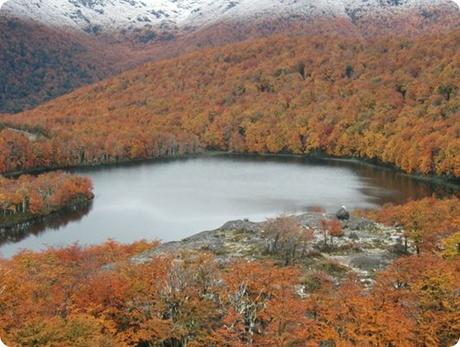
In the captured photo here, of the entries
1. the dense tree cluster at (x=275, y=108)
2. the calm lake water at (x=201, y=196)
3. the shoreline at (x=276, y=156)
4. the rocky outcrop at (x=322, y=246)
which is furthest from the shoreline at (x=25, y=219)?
the dense tree cluster at (x=275, y=108)

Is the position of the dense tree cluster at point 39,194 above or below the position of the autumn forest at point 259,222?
below

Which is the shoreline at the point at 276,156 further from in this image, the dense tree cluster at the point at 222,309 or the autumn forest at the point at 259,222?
the dense tree cluster at the point at 222,309

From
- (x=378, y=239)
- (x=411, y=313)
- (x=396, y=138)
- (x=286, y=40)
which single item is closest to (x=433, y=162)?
(x=396, y=138)

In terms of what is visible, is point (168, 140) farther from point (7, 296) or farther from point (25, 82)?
point (25, 82)

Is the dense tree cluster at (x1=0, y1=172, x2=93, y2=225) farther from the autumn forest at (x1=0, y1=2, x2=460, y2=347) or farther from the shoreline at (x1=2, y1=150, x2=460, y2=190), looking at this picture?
the shoreline at (x1=2, y1=150, x2=460, y2=190)

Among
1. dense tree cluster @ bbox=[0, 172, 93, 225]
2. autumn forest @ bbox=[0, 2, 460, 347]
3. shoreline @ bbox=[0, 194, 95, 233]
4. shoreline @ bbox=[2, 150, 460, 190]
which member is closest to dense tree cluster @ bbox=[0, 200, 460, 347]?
autumn forest @ bbox=[0, 2, 460, 347]

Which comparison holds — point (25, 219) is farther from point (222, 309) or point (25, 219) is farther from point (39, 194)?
point (222, 309)

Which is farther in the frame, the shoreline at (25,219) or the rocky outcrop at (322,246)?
the shoreline at (25,219)
